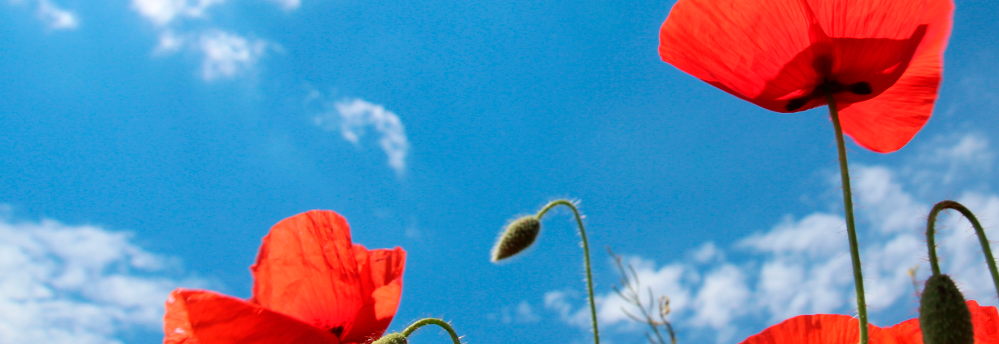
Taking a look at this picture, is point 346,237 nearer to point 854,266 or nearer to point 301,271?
point 301,271

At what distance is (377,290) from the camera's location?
1300mm

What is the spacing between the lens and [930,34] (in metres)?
0.94

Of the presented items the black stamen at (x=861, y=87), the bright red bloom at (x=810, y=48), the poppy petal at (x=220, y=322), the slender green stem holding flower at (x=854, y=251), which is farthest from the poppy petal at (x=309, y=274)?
the black stamen at (x=861, y=87)

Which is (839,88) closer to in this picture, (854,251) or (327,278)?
(854,251)

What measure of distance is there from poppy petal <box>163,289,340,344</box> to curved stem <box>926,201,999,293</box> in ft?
3.31

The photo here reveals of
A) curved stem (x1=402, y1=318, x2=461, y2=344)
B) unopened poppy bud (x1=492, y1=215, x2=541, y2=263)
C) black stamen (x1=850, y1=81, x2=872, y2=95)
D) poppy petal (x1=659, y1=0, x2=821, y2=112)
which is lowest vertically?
curved stem (x1=402, y1=318, x2=461, y2=344)

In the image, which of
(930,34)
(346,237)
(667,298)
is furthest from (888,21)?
(667,298)

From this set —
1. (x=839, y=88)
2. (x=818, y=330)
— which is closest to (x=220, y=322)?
(x=818, y=330)

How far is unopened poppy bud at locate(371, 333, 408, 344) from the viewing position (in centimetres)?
111

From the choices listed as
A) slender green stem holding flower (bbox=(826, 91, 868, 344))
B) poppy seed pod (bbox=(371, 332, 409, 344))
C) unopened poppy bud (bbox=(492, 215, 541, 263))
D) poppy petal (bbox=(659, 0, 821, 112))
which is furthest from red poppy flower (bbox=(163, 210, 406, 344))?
slender green stem holding flower (bbox=(826, 91, 868, 344))

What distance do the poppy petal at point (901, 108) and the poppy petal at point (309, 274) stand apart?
103cm

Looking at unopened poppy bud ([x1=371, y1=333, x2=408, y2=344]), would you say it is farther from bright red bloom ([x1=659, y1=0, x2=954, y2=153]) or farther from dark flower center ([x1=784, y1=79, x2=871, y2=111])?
dark flower center ([x1=784, y1=79, x2=871, y2=111])

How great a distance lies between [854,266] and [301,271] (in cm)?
98

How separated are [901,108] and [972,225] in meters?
0.35
